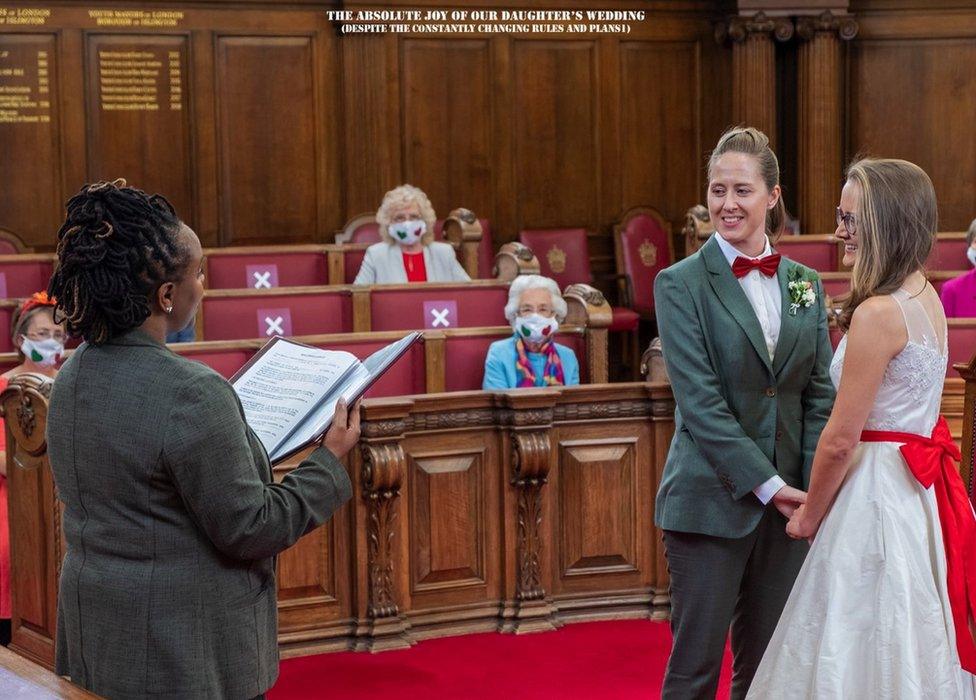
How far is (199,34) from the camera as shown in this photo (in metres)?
8.75

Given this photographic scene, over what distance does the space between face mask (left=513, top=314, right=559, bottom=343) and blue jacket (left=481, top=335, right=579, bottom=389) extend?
0.18 feet

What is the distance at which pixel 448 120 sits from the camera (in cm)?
909

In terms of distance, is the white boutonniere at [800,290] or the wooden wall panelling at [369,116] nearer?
the white boutonniere at [800,290]

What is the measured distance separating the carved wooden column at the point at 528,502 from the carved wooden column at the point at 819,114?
5.08 metres

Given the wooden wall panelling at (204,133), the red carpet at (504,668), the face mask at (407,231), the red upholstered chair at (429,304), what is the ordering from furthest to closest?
the wooden wall panelling at (204,133) → the face mask at (407,231) → the red upholstered chair at (429,304) → the red carpet at (504,668)

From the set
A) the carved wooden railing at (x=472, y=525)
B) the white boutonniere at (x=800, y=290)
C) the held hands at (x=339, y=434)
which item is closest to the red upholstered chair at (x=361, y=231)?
the carved wooden railing at (x=472, y=525)

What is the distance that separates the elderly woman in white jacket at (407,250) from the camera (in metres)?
7.01

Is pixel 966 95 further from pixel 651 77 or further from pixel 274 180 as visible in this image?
pixel 274 180

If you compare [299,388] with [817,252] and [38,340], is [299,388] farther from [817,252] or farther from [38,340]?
[817,252]

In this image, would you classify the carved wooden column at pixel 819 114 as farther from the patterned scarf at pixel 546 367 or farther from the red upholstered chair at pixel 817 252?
the patterned scarf at pixel 546 367

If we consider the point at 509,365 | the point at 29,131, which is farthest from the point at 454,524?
the point at 29,131

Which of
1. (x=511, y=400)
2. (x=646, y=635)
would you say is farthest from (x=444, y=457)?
(x=646, y=635)

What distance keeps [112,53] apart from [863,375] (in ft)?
23.6

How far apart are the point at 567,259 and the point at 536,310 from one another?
12.4ft
